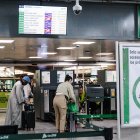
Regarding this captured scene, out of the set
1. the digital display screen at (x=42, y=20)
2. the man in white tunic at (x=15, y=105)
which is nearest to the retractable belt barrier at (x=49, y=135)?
the digital display screen at (x=42, y=20)

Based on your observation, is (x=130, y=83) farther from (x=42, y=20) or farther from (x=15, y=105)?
(x=15, y=105)

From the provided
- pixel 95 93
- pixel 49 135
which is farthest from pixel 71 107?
pixel 49 135

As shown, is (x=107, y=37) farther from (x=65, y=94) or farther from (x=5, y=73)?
(x=5, y=73)

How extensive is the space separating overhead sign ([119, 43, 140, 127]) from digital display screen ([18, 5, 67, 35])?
4.61 m

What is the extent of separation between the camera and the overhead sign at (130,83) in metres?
4.66

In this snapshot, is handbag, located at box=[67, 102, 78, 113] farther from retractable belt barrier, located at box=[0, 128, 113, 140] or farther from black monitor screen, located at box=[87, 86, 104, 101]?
retractable belt barrier, located at box=[0, 128, 113, 140]

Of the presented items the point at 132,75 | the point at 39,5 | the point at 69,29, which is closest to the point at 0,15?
the point at 39,5

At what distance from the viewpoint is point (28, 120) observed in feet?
41.0

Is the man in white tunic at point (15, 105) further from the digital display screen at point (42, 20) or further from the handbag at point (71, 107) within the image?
the digital display screen at point (42, 20)

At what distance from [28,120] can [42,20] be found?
4431 millimetres

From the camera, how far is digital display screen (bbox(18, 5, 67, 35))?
8.90 metres

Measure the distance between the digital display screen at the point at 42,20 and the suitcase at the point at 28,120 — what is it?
416 cm

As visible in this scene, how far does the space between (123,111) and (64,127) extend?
267 inches

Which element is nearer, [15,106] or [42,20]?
[42,20]
